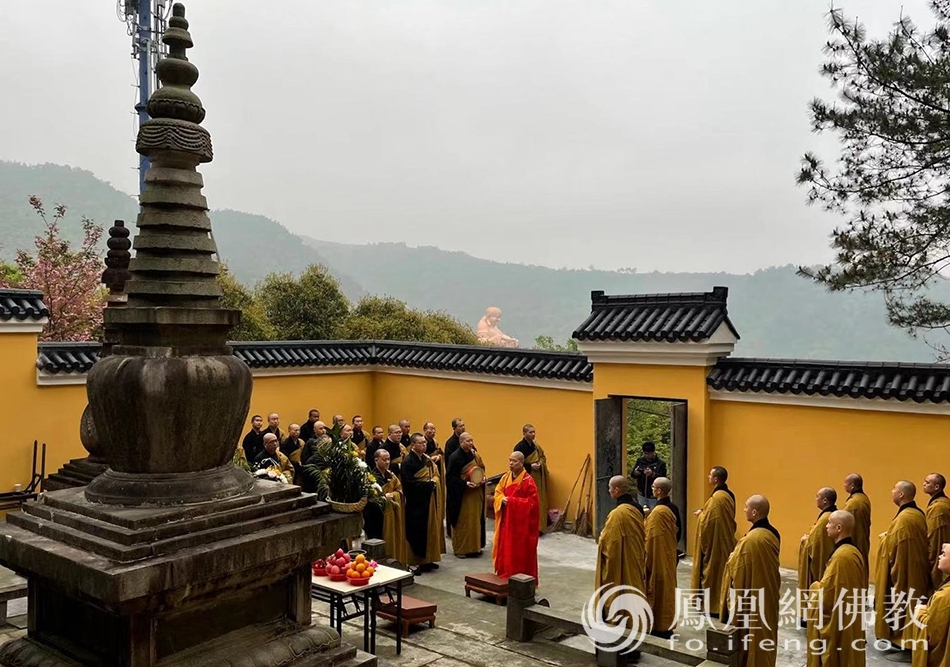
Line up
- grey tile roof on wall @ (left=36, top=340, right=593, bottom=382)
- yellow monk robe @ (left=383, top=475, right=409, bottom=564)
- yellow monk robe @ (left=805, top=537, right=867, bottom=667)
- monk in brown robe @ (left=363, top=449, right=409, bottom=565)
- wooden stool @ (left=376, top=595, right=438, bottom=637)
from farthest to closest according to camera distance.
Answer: grey tile roof on wall @ (left=36, top=340, right=593, bottom=382), yellow monk robe @ (left=383, top=475, right=409, bottom=564), monk in brown robe @ (left=363, top=449, right=409, bottom=565), wooden stool @ (left=376, top=595, right=438, bottom=637), yellow monk robe @ (left=805, top=537, right=867, bottom=667)

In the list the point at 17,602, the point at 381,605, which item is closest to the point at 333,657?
the point at 381,605

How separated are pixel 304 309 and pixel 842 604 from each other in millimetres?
21786

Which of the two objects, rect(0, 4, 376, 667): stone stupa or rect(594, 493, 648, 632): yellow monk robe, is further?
rect(594, 493, 648, 632): yellow monk robe

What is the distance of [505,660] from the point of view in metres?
7.71

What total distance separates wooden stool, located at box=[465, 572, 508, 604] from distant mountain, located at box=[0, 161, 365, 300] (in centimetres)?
8599

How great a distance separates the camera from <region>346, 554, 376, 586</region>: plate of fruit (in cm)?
745

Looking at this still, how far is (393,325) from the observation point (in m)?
26.9

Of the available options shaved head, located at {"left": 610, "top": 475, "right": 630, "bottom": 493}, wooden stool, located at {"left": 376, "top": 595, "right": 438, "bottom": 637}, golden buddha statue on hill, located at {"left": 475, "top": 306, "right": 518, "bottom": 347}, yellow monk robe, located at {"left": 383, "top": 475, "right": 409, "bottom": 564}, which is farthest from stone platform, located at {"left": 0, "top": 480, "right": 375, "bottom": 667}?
golden buddha statue on hill, located at {"left": 475, "top": 306, "right": 518, "bottom": 347}

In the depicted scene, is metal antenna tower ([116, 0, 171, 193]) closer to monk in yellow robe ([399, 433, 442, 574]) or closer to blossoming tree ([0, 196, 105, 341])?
blossoming tree ([0, 196, 105, 341])

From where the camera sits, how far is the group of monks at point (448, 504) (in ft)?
33.7

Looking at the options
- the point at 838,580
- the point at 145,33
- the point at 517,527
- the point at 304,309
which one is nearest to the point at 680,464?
the point at 517,527

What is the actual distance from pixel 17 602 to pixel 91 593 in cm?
590

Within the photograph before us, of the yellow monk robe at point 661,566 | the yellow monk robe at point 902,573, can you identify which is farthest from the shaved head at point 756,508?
the yellow monk robe at point 902,573

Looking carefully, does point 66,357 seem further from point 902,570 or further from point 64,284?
point 902,570
